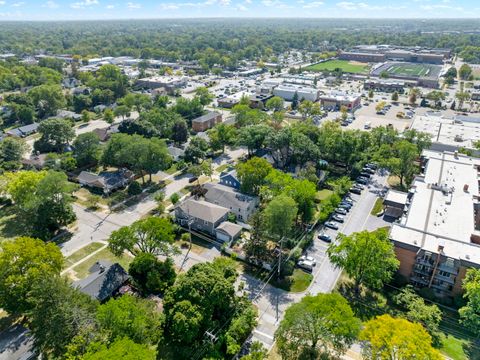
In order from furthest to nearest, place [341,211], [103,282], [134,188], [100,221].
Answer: [134,188] → [341,211] → [100,221] → [103,282]

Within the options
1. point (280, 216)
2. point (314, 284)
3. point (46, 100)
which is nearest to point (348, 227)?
point (314, 284)

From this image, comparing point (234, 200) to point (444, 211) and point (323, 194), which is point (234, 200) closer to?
point (323, 194)

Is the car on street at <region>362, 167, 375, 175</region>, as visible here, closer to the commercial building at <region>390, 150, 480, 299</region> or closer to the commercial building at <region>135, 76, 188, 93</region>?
the commercial building at <region>390, 150, 480, 299</region>

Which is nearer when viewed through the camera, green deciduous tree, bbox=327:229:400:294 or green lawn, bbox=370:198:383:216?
green deciduous tree, bbox=327:229:400:294

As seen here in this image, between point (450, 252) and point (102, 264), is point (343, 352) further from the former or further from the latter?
point (102, 264)

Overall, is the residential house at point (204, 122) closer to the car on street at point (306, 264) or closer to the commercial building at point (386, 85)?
the car on street at point (306, 264)

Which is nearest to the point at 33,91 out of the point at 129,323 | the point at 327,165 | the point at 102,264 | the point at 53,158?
the point at 53,158

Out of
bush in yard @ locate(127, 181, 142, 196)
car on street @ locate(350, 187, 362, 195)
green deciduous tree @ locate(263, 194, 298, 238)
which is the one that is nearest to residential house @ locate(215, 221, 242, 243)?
green deciduous tree @ locate(263, 194, 298, 238)
